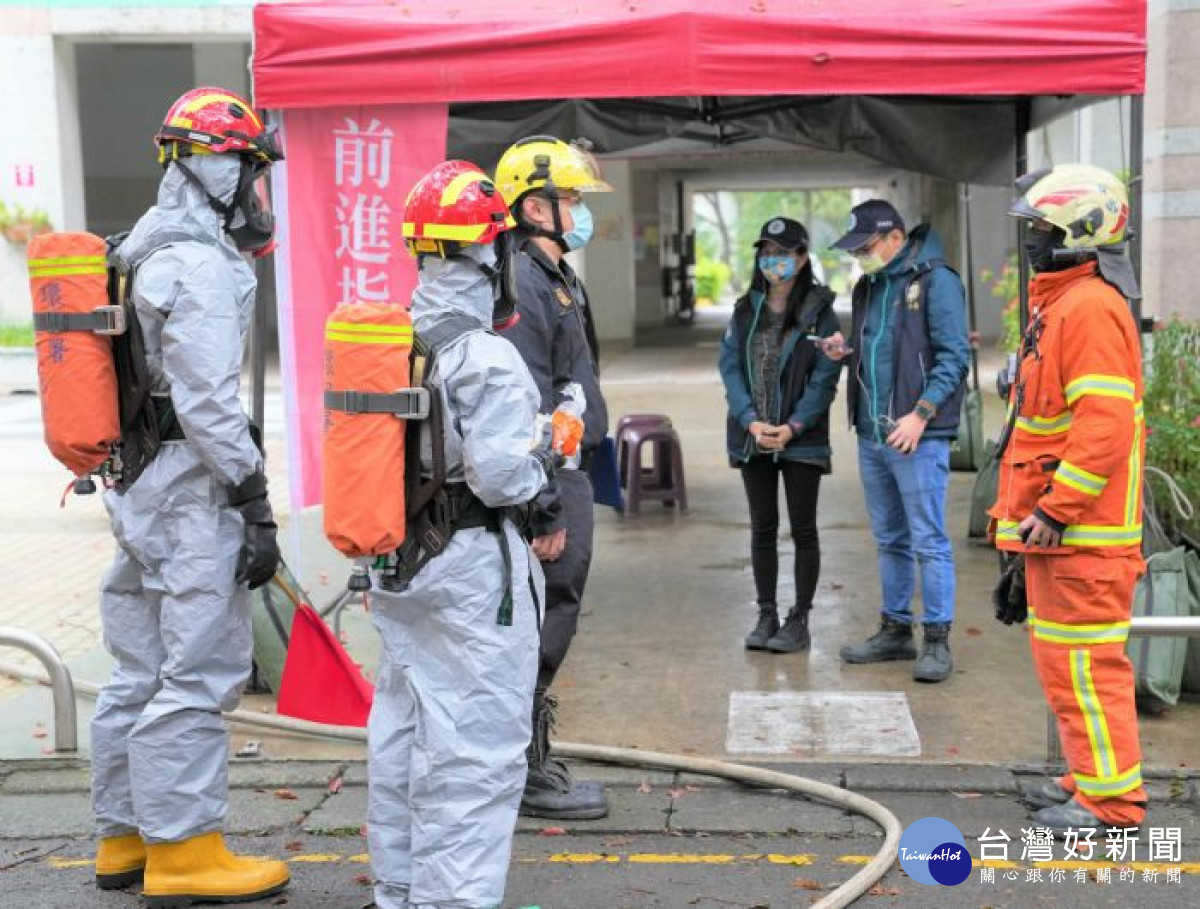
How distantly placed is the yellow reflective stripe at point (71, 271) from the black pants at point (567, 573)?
1.51 m

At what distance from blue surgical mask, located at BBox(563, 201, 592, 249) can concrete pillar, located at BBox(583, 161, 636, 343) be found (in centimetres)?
2164

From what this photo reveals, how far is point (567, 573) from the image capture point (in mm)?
4887

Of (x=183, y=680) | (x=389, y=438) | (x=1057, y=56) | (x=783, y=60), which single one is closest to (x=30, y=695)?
(x=183, y=680)

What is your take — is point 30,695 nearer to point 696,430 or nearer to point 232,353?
point 232,353

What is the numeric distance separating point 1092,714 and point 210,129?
9.84 ft

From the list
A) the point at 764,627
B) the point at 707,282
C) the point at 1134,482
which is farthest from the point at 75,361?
the point at 707,282

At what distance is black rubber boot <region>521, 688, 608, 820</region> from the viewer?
485 centimetres

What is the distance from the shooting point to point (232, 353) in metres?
4.13

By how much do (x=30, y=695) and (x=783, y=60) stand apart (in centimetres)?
396

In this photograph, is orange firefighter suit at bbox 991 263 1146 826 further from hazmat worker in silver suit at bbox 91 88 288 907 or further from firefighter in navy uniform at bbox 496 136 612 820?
hazmat worker in silver suit at bbox 91 88 288 907

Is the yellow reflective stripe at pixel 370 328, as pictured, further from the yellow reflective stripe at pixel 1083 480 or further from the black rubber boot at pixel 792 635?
the black rubber boot at pixel 792 635

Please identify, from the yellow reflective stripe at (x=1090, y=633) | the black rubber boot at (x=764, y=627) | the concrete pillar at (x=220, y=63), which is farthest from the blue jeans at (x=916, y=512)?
the concrete pillar at (x=220, y=63)

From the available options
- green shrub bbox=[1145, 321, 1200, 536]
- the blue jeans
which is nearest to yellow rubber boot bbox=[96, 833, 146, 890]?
the blue jeans

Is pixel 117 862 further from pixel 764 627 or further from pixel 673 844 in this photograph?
pixel 764 627
